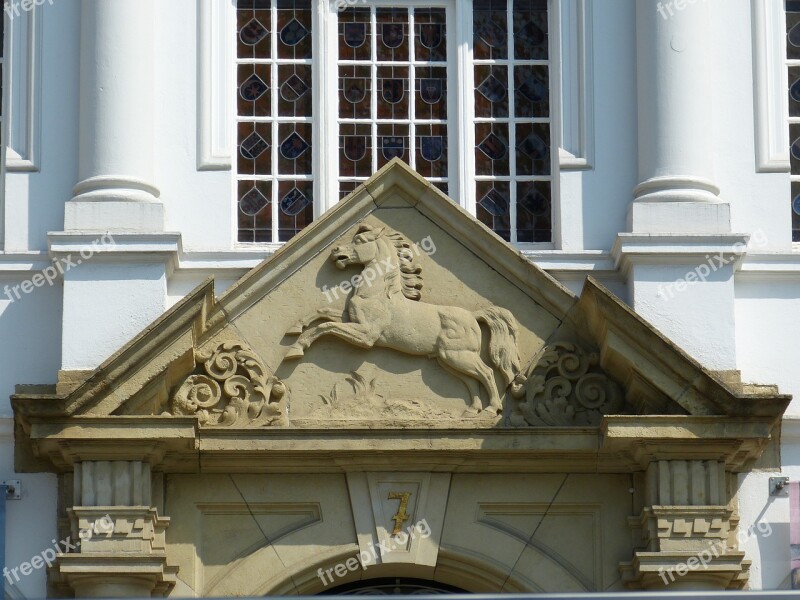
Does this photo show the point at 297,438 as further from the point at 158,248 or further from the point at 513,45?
the point at 513,45

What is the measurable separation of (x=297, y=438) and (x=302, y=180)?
7.74 ft

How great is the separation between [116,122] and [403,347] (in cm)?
275

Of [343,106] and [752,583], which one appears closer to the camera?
[752,583]

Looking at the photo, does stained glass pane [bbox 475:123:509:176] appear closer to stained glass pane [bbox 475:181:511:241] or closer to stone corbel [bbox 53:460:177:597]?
stained glass pane [bbox 475:181:511:241]

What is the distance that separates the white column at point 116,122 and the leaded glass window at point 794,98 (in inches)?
190

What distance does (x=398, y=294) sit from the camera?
55.4 feet

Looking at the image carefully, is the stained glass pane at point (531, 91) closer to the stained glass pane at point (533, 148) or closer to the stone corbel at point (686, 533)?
the stained glass pane at point (533, 148)

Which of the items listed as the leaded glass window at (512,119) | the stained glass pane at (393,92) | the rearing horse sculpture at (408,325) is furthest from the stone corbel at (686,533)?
the stained glass pane at (393,92)

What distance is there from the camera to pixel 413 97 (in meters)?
18.0

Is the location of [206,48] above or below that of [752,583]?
above

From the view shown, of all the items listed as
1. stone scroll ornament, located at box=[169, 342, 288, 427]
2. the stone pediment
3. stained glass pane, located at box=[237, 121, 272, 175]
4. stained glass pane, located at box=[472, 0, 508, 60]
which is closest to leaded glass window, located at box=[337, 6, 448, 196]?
stained glass pane, located at box=[472, 0, 508, 60]

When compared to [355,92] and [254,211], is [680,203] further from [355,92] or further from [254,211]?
[254,211]

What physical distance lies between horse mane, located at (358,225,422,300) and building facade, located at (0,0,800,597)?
0.03 m

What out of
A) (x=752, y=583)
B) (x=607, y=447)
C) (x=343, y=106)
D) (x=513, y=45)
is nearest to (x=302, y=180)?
(x=343, y=106)
